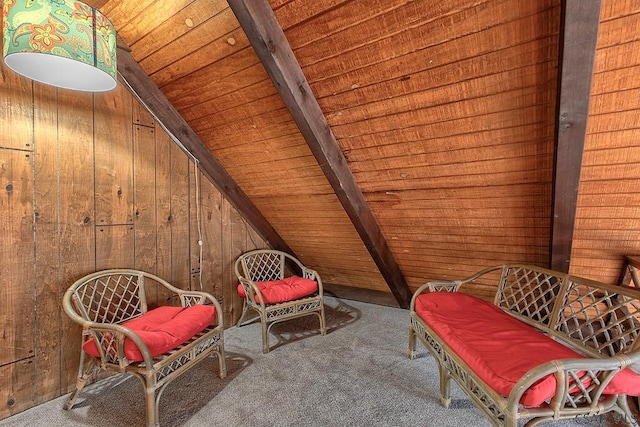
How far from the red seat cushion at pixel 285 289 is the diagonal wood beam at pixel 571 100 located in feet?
6.38

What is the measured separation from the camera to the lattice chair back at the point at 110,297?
76.6 inches

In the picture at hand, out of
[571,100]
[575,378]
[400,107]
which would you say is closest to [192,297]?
[400,107]

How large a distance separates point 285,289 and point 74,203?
5.54 feet

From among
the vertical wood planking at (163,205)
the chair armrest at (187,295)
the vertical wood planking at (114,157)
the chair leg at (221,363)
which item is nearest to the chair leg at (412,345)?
the chair leg at (221,363)

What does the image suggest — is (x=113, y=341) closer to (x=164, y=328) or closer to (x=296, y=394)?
(x=164, y=328)

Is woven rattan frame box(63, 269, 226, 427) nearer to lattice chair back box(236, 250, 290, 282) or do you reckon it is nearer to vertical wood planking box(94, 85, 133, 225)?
vertical wood planking box(94, 85, 133, 225)

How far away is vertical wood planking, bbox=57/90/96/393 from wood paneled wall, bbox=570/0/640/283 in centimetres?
273

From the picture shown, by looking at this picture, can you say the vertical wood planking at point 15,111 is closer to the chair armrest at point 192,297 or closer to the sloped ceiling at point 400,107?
the sloped ceiling at point 400,107

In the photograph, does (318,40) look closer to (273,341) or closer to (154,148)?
(154,148)

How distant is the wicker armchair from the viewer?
2.60 metres

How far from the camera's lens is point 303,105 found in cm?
173

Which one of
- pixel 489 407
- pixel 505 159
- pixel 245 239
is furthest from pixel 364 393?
pixel 245 239

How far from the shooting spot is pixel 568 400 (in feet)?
3.93

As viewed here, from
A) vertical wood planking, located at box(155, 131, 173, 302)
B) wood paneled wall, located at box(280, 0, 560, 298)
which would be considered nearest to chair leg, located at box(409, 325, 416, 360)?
wood paneled wall, located at box(280, 0, 560, 298)
